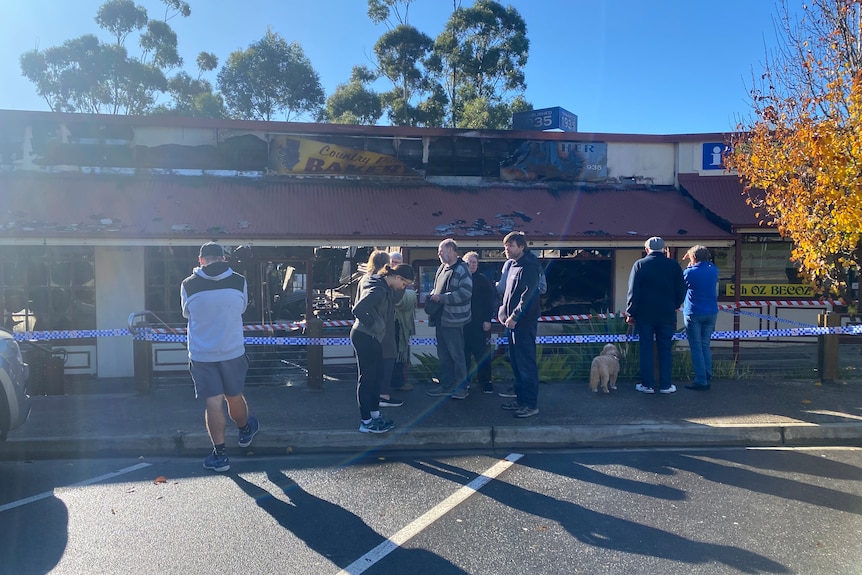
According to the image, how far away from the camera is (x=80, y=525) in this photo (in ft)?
13.8

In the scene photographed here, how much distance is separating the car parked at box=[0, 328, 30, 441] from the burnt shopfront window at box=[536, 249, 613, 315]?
8.34 meters

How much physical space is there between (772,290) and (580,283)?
3.70 m

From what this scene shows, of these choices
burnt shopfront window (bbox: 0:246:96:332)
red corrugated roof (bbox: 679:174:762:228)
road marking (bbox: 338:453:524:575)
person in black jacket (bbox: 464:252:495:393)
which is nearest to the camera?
road marking (bbox: 338:453:524:575)

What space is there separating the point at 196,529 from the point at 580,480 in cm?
284

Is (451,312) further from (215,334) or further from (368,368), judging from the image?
(215,334)

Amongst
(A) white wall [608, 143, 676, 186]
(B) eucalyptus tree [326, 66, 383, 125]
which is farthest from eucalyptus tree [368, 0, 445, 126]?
(A) white wall [608, 143, 676, 186]

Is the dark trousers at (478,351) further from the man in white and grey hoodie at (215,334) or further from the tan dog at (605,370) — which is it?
the man in white and grey hoodie at (215,334)

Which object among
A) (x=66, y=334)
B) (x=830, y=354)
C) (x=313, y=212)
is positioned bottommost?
(x=830, y=354)

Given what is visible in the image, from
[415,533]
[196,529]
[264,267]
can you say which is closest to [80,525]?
[196,529]

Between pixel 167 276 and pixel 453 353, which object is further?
pixel 167 276

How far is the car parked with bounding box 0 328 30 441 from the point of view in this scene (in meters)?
5.21

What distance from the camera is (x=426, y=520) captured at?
425 centimetres

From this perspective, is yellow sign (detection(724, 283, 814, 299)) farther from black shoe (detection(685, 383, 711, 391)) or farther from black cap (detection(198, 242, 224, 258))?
black cap (detection(198, 242, 224, 258))

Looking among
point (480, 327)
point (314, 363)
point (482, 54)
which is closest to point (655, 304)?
point (480, 327)
